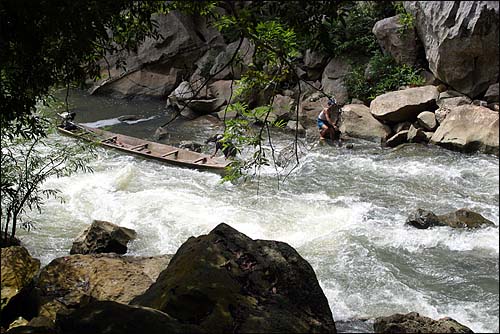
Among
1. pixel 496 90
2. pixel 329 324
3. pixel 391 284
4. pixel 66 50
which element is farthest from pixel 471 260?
pixel 496 90

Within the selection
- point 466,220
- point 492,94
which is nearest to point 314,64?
point 492,94

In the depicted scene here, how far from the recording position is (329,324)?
3824mm

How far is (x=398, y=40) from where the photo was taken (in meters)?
13.8

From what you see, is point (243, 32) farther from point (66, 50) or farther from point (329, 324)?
point (329, 324)

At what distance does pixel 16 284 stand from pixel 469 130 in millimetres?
8957

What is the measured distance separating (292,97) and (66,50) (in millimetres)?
10883

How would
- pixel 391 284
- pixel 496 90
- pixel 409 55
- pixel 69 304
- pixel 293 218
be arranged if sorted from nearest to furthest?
pixel 69 304 → pixel 391 284 → pixel 293 218 → pixel 496 90 → pixel 409 55

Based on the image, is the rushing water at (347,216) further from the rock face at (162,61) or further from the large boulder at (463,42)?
the rock face at (162,61)

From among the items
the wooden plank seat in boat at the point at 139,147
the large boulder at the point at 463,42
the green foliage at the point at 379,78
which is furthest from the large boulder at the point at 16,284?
the green foliage at the point at 379,78

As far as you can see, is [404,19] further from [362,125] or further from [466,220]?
[466,220]

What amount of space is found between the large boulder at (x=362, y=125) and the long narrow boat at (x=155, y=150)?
3.29m

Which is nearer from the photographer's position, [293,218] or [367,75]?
[293,218]

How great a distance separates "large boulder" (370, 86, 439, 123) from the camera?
39.8 feet

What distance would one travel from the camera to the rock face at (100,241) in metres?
7.02
